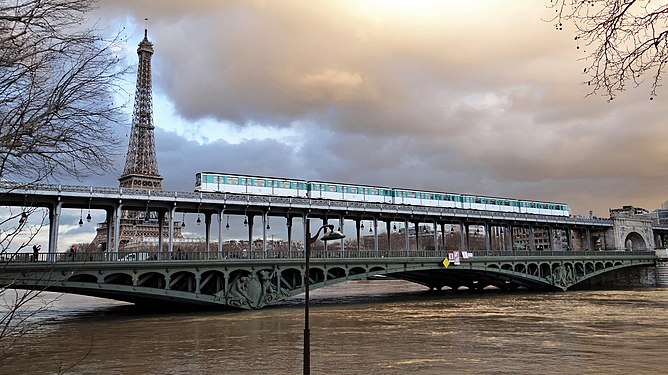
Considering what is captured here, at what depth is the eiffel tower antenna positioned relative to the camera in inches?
5148

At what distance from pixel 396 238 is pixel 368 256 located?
135m

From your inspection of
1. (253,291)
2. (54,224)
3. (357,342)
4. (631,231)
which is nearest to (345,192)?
(253,291)

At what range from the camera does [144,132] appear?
451ft

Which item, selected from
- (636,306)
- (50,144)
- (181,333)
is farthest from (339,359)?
(636,306)

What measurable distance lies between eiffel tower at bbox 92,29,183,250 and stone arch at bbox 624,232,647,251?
102955mm

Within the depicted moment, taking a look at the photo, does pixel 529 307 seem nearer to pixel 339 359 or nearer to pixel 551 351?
pixel 551 351

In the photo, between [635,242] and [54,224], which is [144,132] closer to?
[54,224]

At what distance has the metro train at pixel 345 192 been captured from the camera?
199 feet

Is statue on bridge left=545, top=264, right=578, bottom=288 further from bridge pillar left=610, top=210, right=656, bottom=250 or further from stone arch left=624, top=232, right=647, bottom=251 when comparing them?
stone arch left=624, top=232, right=647, bottom=251

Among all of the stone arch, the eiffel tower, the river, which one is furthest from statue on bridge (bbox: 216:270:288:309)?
the stone arch

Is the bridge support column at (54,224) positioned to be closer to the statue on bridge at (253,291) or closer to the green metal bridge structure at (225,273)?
the green metal bridge structure at (225,273)

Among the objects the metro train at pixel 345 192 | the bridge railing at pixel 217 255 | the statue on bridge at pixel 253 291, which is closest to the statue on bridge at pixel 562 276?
the bridge railing at pixel 217 255

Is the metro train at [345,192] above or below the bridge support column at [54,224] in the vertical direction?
above

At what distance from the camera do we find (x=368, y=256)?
59.8m
